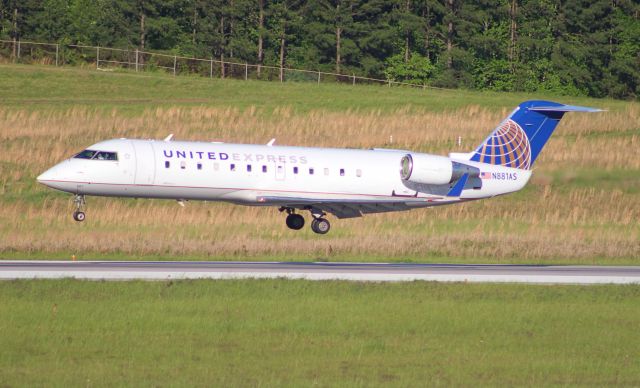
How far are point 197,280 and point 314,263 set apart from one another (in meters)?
7.43

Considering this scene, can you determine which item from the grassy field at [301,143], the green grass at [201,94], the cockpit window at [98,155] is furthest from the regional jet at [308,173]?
the green grass at [201,94]

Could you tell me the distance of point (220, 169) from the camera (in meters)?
37.1

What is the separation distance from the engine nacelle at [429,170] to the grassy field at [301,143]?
2165 mm

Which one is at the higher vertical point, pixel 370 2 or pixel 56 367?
pixel 370 2

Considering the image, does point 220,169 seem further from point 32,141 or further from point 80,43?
point 80,43

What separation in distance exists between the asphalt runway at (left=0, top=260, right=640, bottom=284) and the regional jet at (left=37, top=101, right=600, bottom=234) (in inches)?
136

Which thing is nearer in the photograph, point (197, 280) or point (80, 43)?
point (197, 280)

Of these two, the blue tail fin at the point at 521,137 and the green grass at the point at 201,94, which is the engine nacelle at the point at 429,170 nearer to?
the blue tail fin at the point at 521,137

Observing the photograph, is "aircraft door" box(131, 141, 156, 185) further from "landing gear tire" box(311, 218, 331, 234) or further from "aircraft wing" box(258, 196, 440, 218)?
"landing gear tire" box(311, 218, 331, 234)

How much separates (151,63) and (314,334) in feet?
211

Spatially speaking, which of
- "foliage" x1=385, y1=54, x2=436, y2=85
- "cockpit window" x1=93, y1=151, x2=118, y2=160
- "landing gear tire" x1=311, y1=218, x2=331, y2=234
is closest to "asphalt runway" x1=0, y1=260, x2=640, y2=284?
"cockpit window" x1=93, y1=151, x2=118, y2=160

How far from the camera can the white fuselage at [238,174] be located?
3612 centimetres

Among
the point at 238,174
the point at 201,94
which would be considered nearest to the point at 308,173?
the point at 238,174

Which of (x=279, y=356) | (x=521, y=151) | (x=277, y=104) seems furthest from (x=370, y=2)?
(x=279, y=356)
